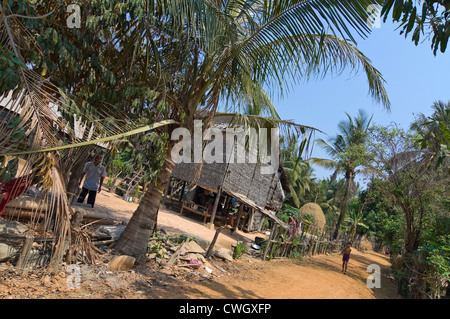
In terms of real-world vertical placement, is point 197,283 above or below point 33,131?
below

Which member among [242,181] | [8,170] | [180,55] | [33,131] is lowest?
[8,170]

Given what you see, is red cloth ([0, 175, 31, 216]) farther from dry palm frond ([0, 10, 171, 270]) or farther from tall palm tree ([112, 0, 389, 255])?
tall palm tree ([112, 0, 389, 255])

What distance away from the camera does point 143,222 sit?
19.4ft

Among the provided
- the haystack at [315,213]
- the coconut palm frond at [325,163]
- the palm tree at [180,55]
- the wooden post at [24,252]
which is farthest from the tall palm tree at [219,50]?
the coconut palm frond at [325,163]

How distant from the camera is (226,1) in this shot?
5.30m

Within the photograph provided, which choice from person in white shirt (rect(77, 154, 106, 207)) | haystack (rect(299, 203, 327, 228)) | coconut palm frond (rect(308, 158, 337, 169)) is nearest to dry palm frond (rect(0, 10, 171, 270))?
person in white shirt (rect(77, 154, 106, 207))

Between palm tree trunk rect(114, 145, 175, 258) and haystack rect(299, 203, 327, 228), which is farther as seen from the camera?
haystack rect(299, 203, 327, 228)

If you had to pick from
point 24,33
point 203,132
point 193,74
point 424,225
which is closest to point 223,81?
point 193,74

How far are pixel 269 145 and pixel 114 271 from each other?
368cm

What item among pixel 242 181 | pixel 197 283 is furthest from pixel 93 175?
pixel 242 181

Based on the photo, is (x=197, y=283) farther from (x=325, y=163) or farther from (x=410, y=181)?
(x=325, y=163)

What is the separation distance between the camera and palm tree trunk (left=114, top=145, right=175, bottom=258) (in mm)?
5855

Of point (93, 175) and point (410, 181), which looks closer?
point (93, 175)

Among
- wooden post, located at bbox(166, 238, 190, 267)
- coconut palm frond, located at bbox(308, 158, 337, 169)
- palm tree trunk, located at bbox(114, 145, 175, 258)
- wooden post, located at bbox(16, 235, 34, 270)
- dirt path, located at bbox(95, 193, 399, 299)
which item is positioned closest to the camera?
wooden post, located at bbox(16, 235, 34, 270)
